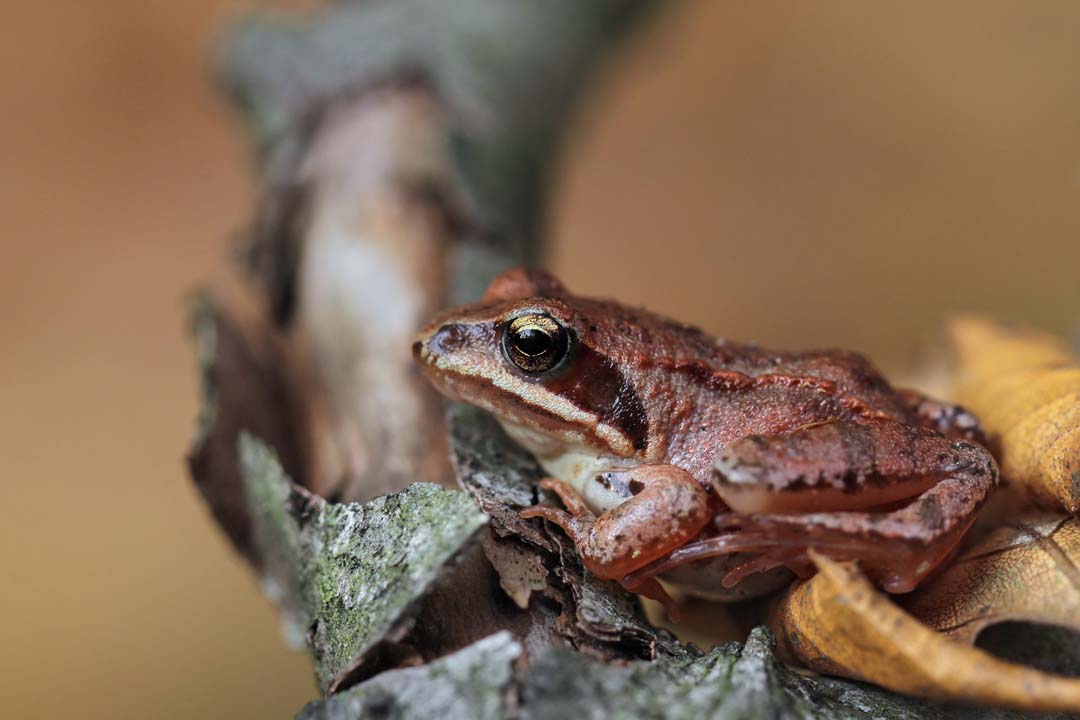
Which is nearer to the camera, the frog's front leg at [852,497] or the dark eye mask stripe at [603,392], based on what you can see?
the frog's front leg at [852,497]

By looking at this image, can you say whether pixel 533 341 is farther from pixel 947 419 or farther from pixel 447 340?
pixel 947 419

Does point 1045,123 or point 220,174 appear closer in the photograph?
point 1045,123

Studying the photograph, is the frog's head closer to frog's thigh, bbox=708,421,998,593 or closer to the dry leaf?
frog's thigh, bbox=708,421,998,593

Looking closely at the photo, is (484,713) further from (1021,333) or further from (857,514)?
(1021,333)

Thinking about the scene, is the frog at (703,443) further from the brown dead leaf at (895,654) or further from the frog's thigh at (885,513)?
the brown dead leaf at (895,654)

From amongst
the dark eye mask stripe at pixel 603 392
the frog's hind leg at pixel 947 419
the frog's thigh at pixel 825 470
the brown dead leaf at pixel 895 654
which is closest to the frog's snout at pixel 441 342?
the dark eye mask stripe at pixel 603 392

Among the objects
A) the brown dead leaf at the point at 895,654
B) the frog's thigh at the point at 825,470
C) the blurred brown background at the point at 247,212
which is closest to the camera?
the brown dead leaf at the point at 895,654

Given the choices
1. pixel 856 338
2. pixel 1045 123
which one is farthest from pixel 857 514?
pixel 1045 123
